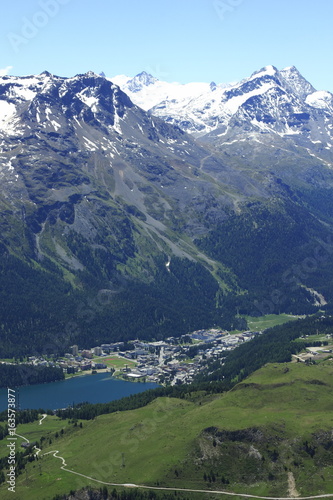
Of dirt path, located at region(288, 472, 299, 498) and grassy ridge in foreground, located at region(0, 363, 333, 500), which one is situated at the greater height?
grassy ridge in foreground, located at region(0, 363, 333, 500)

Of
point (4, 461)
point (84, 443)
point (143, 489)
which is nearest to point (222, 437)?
point (143, 489)

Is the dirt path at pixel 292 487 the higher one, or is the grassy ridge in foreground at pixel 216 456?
the grassy ridge in foreground at pixel 216 456

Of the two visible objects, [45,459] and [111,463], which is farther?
[45,459]

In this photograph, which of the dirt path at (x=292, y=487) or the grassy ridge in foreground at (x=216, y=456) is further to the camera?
the grassy ridge in foreground at (x=216, y=456)

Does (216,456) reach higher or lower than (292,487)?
higher

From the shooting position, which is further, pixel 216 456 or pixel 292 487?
pixel 216 456

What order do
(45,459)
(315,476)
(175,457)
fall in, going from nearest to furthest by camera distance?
(315,476) → (175,457) → (45,459)

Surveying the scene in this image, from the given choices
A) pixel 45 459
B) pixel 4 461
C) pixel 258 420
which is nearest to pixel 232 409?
pixel 258 420

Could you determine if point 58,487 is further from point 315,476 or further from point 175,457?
point 315,476

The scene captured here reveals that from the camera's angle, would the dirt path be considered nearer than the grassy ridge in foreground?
Yes

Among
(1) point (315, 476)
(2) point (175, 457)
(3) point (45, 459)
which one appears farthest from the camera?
(3) point (45, 459)
